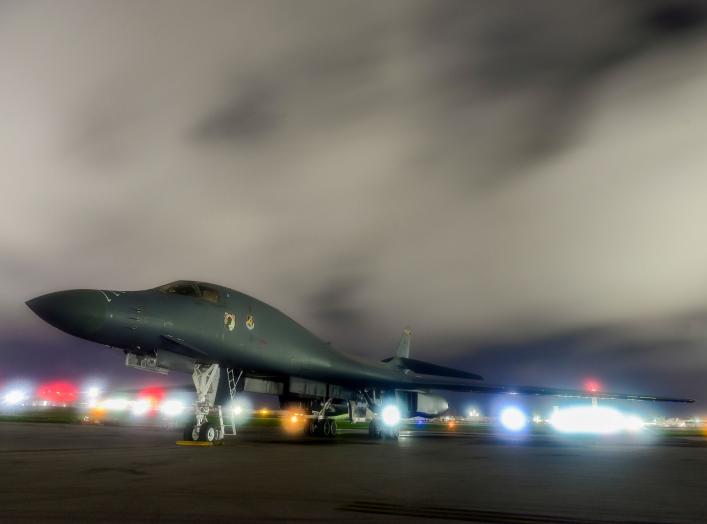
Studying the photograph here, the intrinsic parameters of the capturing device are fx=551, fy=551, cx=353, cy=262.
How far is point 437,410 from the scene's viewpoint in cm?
2492

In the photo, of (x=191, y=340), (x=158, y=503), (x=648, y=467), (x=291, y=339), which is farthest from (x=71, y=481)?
(x=291, y=339)

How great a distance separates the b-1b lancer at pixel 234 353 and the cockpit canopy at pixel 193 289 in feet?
0.09

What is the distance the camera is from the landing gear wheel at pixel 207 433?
13.5 meters

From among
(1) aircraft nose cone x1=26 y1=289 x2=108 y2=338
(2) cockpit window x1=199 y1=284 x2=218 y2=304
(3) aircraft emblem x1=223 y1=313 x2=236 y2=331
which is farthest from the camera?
(3) aircraft emblem x1=223 y1=313 x2=236 y2=331

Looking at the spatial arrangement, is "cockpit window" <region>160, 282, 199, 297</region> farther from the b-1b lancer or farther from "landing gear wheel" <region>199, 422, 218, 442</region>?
"landing gear wheel" <region>199, 422, 218, 442</region>

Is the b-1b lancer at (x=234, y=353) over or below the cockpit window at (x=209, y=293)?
below

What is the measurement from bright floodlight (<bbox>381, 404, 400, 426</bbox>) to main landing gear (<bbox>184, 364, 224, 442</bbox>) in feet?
29.8

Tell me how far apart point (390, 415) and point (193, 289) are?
1154cm

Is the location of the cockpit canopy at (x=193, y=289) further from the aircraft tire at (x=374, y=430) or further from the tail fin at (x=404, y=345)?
the tail fin at (x=404, y=345)

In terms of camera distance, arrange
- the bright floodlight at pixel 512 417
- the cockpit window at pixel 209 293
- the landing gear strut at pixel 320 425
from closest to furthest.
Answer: the cockpit window at pixel 209 293 → the landing gear strut at pixel 320 425 → the bright floodlight at pixel 512 417

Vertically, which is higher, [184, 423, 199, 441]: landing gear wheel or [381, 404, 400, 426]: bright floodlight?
[381, 404, 400, 426]: bright floodlight

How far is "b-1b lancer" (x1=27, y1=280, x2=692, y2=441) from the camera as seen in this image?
11.9 meters

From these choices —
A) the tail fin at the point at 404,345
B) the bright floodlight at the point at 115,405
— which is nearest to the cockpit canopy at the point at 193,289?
the tail fin at the point at 404,345

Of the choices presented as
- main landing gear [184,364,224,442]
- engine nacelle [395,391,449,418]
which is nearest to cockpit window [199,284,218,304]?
main landing gear [184,364,224,442]
